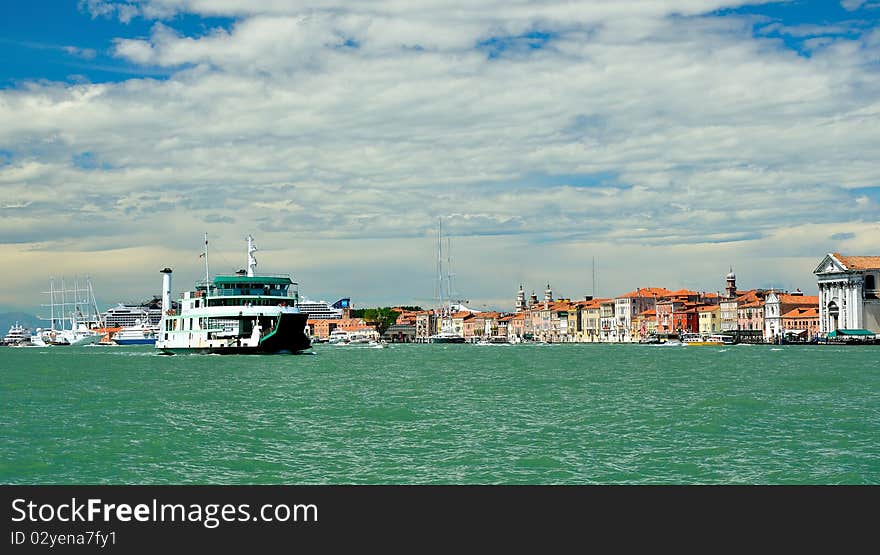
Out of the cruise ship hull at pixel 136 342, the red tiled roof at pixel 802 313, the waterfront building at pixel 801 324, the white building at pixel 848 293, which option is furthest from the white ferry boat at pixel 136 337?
the white building at pixel 848 293

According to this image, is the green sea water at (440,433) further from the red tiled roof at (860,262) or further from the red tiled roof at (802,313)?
the red tiled roof at (802,313)

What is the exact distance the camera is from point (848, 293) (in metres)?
160

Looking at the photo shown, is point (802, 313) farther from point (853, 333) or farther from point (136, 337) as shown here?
point (136, 337)

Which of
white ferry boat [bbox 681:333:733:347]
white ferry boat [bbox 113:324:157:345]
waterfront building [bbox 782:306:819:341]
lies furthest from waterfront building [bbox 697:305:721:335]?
white ferry boat [bbox 113:324:157:345]

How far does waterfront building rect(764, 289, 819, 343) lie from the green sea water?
131002 millimetres

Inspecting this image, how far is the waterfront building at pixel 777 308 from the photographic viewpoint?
575 ft

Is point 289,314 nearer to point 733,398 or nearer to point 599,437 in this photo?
point 733,398

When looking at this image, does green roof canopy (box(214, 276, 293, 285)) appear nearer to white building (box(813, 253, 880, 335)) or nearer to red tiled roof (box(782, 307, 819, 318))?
white building (box(813, 253, 880, 335))

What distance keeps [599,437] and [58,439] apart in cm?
1406

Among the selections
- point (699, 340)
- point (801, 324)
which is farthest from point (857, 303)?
point (699, 340)

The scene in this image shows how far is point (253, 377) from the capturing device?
5459 cm

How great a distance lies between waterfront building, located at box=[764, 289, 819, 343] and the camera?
17538 centimetres

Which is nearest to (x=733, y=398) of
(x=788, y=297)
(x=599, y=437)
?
(x=599, y=437)
